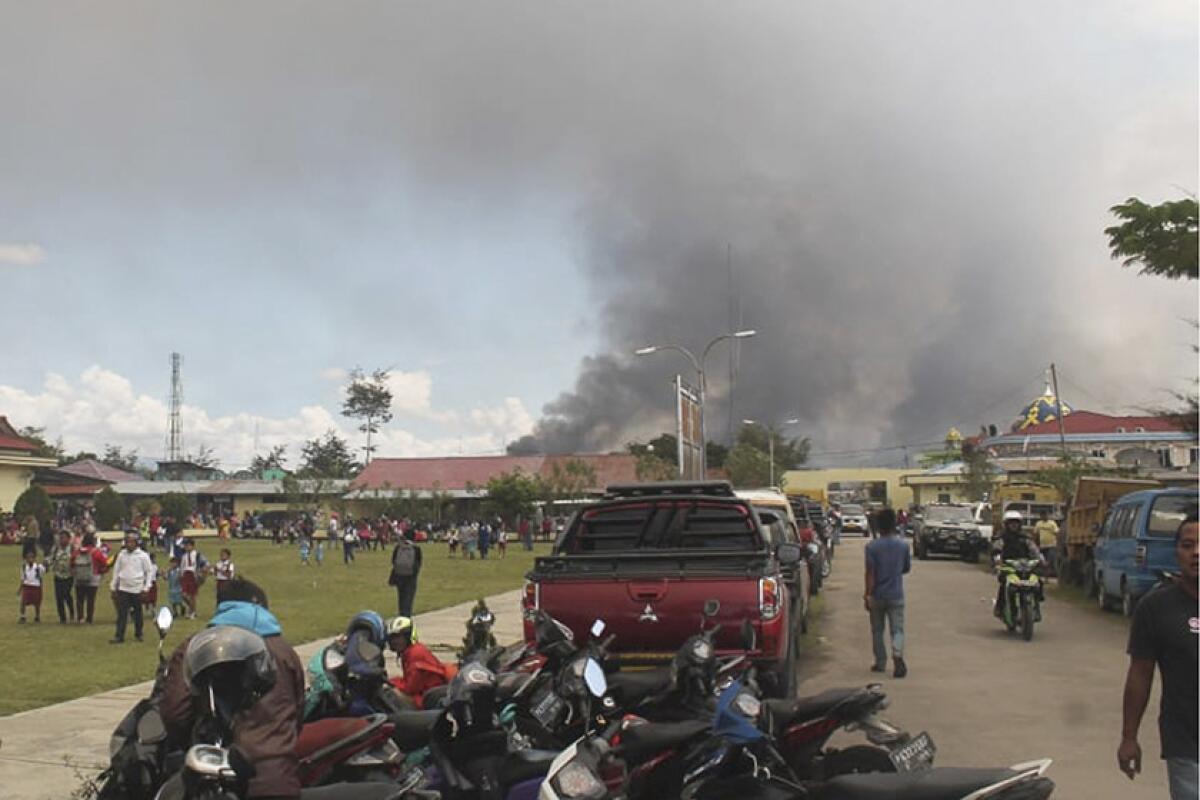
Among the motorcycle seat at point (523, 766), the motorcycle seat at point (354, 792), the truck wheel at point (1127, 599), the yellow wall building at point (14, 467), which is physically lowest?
the truck wheel at point (1127, 599)

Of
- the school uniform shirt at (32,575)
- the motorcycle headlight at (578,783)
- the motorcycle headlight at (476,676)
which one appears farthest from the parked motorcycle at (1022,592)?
the school uniform shirt at (32,575)

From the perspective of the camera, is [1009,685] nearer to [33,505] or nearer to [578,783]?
[578,783]

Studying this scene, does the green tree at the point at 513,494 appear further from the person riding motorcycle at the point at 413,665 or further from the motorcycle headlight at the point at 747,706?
the motorcycle headlight at the point at 747,706

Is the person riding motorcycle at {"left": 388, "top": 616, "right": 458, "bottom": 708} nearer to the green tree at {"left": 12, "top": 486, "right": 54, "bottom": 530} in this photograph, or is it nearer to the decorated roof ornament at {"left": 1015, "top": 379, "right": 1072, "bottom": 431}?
the green tree at {"left": 12, "top": 486, "right": 54, "bottom": 530}

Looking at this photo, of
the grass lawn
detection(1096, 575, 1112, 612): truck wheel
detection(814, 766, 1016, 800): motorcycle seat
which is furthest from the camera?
detection(1096, 575, 1112, 612): truck wheel

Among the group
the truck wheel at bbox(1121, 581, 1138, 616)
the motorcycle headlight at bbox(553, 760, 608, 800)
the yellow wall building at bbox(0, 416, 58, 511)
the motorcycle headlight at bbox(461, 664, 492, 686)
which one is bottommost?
the truck wheel at bbox(1121, 581, 1138, 616)

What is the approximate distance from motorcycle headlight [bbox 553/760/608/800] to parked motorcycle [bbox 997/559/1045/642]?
11257mm

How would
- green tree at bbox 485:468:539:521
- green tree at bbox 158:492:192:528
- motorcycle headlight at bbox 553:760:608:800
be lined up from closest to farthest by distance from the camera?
motorcycle headlight at bbox 553:760:608:800 < green tree at bbox 158:492:192:528 < green tree at bbox 485:468:539:521

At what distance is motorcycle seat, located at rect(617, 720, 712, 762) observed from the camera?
491 cm

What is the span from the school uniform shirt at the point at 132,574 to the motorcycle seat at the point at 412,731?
11857 mm

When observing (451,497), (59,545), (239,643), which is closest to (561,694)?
(239,643)

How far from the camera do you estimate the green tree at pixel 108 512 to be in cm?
6219

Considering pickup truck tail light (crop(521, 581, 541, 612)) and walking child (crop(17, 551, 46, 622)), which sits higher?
pickup truck tail light (crop(521, 581, 541, 612))

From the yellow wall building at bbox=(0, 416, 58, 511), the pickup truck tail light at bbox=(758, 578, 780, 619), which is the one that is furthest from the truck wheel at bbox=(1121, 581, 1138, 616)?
the yellow wall building at bbox=(0, 416, 58, 511)
